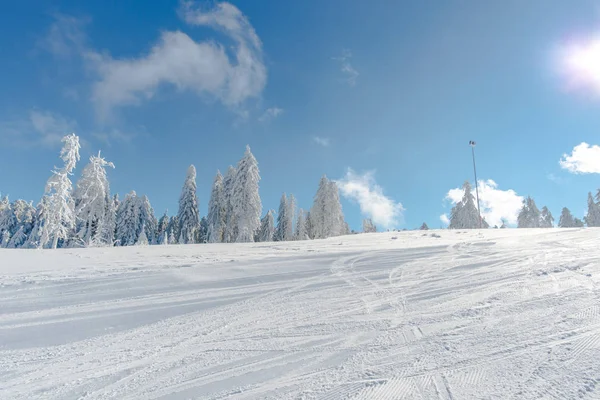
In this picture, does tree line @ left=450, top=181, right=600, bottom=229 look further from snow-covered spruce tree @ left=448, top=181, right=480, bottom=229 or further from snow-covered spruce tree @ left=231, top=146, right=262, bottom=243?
snow-covered spruce tree @ left=231, top=146, right=262, bottom=243

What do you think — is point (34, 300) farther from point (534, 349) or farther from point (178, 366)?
point (534, 349)

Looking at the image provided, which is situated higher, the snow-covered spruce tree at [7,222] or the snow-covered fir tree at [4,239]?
the snow-covered spruce tree at [7,222]

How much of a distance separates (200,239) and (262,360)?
5339cm

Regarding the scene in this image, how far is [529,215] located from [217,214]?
57.8 metres

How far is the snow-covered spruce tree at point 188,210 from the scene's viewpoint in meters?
38.6

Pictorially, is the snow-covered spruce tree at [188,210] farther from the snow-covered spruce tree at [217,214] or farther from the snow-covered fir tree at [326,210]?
the snow-covered fir tree at [326,210]

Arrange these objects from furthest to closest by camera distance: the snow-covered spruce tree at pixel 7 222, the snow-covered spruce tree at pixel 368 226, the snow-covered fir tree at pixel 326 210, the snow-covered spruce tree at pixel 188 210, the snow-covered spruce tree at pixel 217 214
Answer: the snow-covered spruce tree at pixel 368 226 < the snow-covered fir tree at pixel 326 210 < the snow-covered spruce tree at pixel 7 222 < the snow-covered spruce tree at pixel 217 214 < the snow-covered spruce tree at pixel 188 210

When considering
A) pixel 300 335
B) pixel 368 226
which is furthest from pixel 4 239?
pixel 368 226

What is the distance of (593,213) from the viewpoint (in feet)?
165

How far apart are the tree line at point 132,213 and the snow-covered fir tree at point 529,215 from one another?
3856cm

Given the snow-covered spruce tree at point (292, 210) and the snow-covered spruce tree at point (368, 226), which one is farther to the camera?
the snow-covered spruce tree at point (368, 226)

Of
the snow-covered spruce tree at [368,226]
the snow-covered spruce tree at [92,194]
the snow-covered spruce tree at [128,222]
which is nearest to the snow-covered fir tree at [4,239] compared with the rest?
the snow-covered spruce tree at [128,222]

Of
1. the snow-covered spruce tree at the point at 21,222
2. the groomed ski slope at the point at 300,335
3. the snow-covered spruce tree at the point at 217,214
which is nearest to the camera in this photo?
the groomed ski slope at the point at 300,335

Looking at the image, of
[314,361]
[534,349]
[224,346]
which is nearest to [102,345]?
[224,346]
